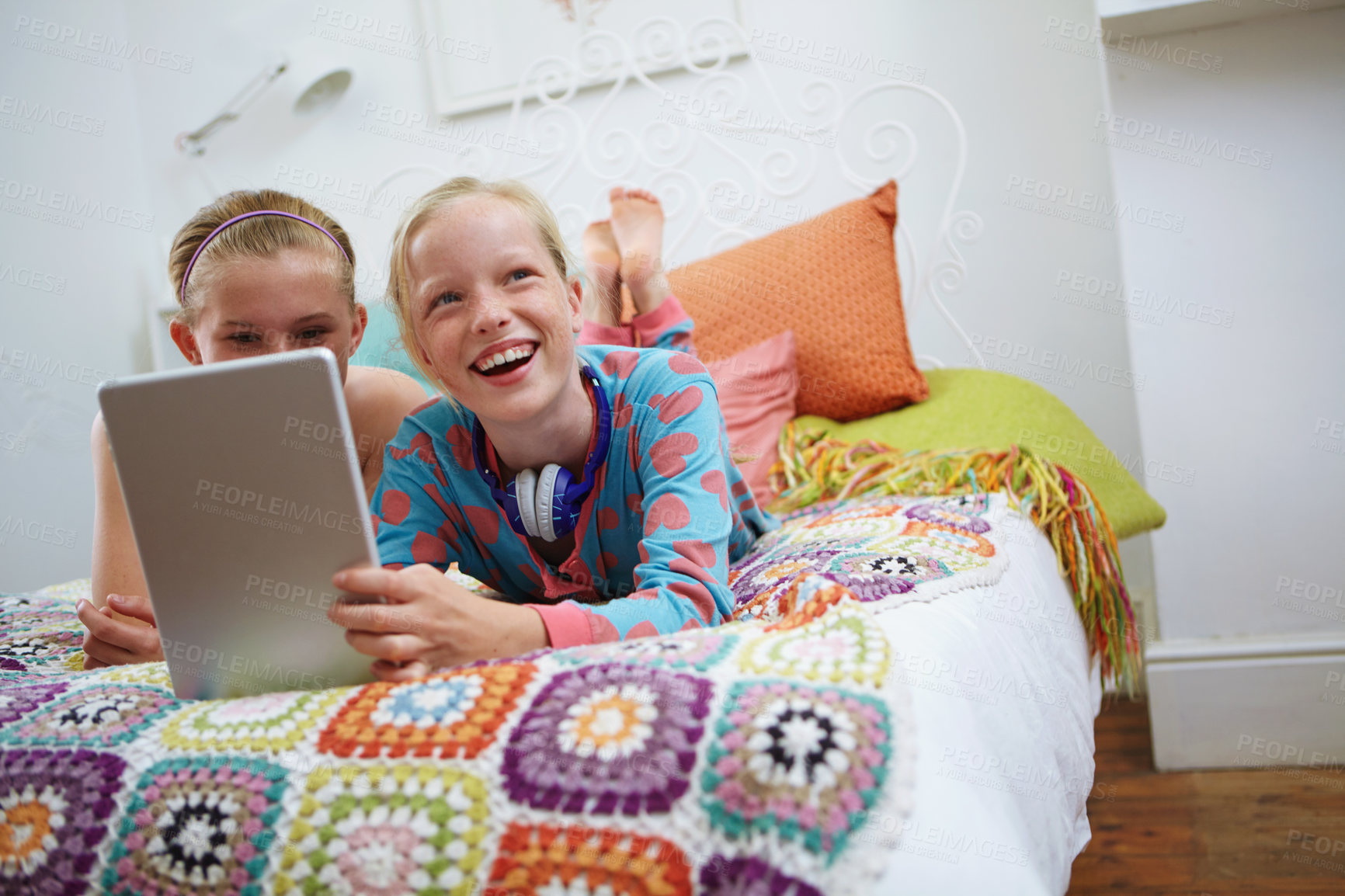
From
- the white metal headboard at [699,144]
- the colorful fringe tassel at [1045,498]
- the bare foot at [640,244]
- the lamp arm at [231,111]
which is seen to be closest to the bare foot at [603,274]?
the bare foot at [640,244]

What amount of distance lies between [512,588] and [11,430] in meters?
1.66

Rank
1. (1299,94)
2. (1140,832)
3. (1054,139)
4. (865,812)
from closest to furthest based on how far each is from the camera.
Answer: (865,812)
(1140,832)
(1299,94)
(1054,139)

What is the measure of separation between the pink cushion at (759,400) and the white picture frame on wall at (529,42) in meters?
0.95

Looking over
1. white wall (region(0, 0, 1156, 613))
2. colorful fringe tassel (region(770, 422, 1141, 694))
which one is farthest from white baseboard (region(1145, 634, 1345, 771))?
white wall (region(0, 0, 1156, 613))

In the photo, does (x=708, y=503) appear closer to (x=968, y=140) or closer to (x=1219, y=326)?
(x=1219, y=326)

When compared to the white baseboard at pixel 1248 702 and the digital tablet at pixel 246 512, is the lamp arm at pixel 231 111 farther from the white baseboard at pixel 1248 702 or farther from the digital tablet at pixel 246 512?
the white baseboard at pixel 1248 702

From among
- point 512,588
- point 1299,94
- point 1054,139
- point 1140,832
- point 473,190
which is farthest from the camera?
point 1054,139

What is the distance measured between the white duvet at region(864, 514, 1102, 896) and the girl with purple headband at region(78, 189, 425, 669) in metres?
0.81

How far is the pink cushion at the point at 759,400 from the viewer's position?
64.8 inches

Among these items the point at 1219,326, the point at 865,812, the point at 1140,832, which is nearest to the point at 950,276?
the point at 1219,326

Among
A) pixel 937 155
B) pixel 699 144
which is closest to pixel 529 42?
pixel 699 144

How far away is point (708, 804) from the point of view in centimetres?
53

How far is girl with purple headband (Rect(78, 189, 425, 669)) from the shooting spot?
1146 millimetres

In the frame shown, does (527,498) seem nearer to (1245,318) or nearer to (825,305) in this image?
(825,305)
